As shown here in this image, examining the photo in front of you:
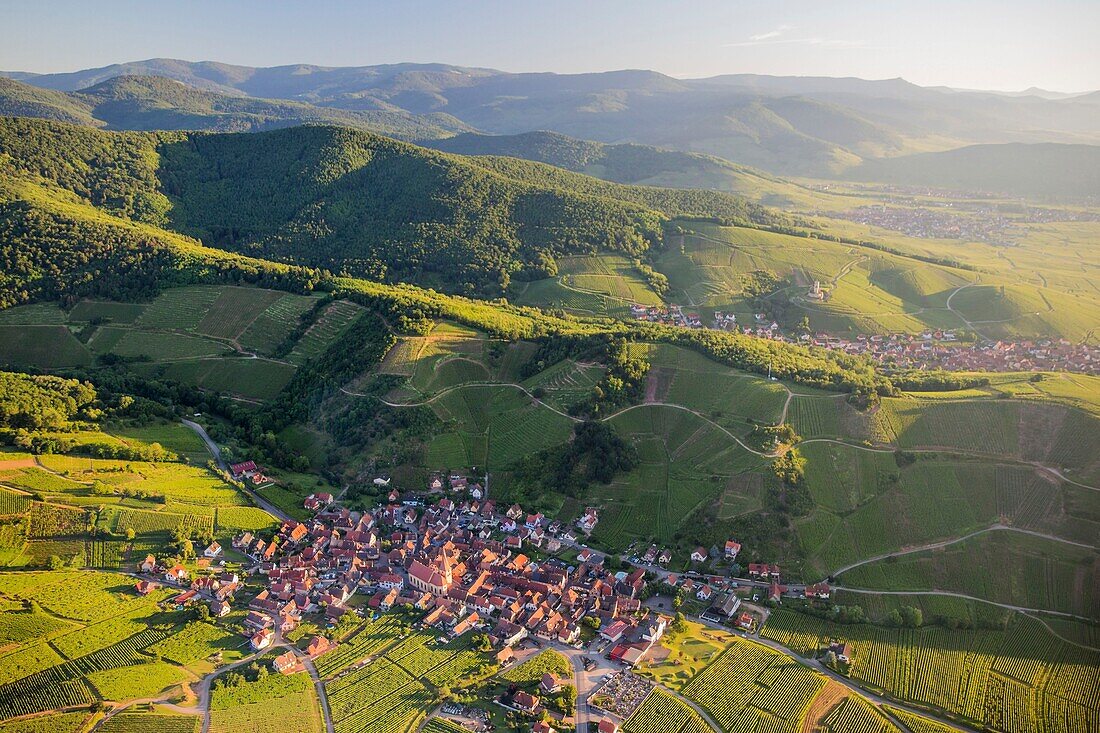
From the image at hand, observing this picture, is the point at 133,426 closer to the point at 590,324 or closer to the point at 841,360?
the point at 590,324

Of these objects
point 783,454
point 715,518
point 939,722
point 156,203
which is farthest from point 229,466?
point 156,203

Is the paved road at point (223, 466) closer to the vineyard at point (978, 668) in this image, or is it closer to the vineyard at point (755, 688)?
the vineyard at point (755, 688)

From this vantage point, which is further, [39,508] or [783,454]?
[783,454]

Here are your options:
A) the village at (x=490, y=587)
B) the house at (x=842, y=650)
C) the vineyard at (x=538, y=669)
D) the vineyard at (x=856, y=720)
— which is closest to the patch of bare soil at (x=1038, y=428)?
the village at (x=490, y=587)

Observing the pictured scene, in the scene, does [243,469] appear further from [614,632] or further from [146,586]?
[614,632]

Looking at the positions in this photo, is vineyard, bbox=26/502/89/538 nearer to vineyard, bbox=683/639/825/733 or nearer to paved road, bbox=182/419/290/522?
paved road, bbox=182/419/290/522
